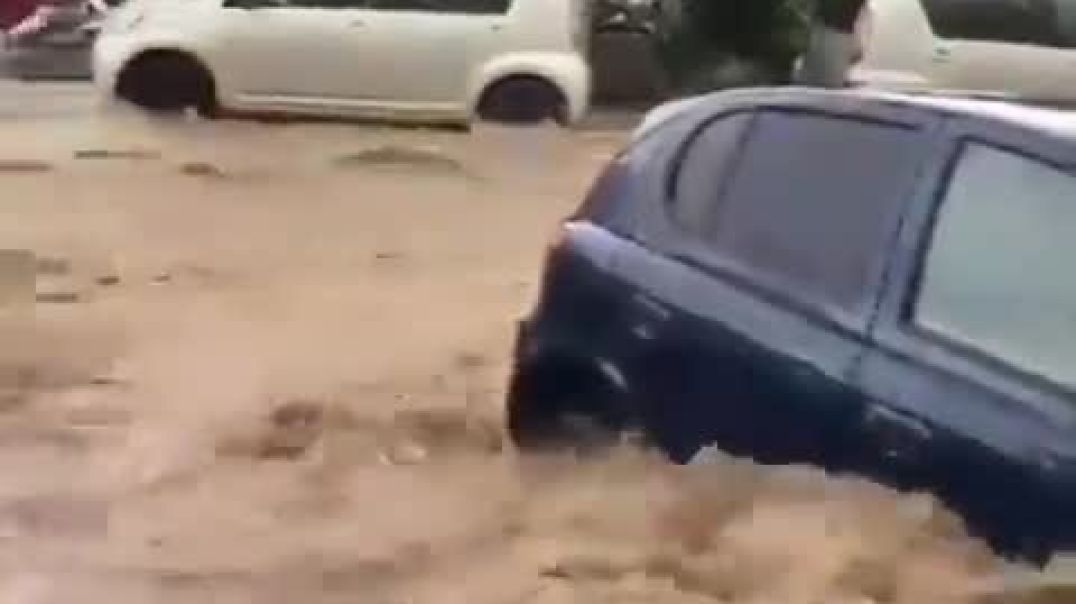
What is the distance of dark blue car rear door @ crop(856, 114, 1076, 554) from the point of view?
5.01 metres

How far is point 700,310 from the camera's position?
5910mm

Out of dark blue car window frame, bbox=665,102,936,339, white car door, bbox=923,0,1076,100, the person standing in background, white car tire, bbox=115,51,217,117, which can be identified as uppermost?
dark blue car window frame, bbox=665,102,936,339

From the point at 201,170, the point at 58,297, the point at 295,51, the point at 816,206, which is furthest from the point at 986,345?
the point at 295,51

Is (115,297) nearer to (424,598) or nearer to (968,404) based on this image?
(424,598)

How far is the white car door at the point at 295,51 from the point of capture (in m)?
17.4

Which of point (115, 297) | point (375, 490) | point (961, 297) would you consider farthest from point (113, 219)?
point (961, 297)

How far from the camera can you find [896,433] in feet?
17.3

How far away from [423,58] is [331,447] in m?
10.2

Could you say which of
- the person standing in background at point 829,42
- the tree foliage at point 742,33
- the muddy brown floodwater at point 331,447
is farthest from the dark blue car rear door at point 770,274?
the tree foliage at point 742,33

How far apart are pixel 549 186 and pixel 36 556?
310 inches

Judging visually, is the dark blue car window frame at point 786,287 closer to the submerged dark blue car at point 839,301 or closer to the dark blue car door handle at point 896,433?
the submerged dark blue car at point 839,301

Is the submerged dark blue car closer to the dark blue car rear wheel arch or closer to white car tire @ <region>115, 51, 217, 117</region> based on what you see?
the dark blue car rear wheel arch

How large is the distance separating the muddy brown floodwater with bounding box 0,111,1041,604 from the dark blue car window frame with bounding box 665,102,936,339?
0.35 metres

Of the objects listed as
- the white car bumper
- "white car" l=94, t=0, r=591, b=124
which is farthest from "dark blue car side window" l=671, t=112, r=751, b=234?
the white car bumper
